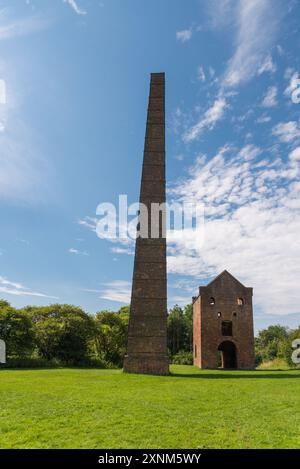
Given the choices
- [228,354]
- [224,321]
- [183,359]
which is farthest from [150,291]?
[183,359]

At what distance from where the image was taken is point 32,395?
33.9 ft

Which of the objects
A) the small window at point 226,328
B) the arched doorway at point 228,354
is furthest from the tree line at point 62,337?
the small window at point 226,328

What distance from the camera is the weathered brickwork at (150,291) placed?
18688 millimetres

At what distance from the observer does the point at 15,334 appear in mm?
26719

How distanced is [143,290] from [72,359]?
1258 centimetres

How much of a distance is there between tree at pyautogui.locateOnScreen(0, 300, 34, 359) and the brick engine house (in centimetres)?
1340

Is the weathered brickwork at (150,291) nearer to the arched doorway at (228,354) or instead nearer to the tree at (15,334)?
the tree at (15,334)

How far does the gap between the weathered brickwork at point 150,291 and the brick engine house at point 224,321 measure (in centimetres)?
1210

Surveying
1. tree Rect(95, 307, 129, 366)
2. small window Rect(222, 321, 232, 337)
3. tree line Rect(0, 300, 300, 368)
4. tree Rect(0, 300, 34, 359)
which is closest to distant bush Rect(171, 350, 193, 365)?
tree line Rect(0, 300, 300, 368)

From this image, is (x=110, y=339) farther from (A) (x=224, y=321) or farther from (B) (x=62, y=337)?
(A) (x=224, y=321)

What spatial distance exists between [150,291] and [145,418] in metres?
11.8

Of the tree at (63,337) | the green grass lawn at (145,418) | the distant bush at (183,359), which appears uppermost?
the tree at (63,337)

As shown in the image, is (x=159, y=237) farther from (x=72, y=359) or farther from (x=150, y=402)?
(x=72, y=359)
